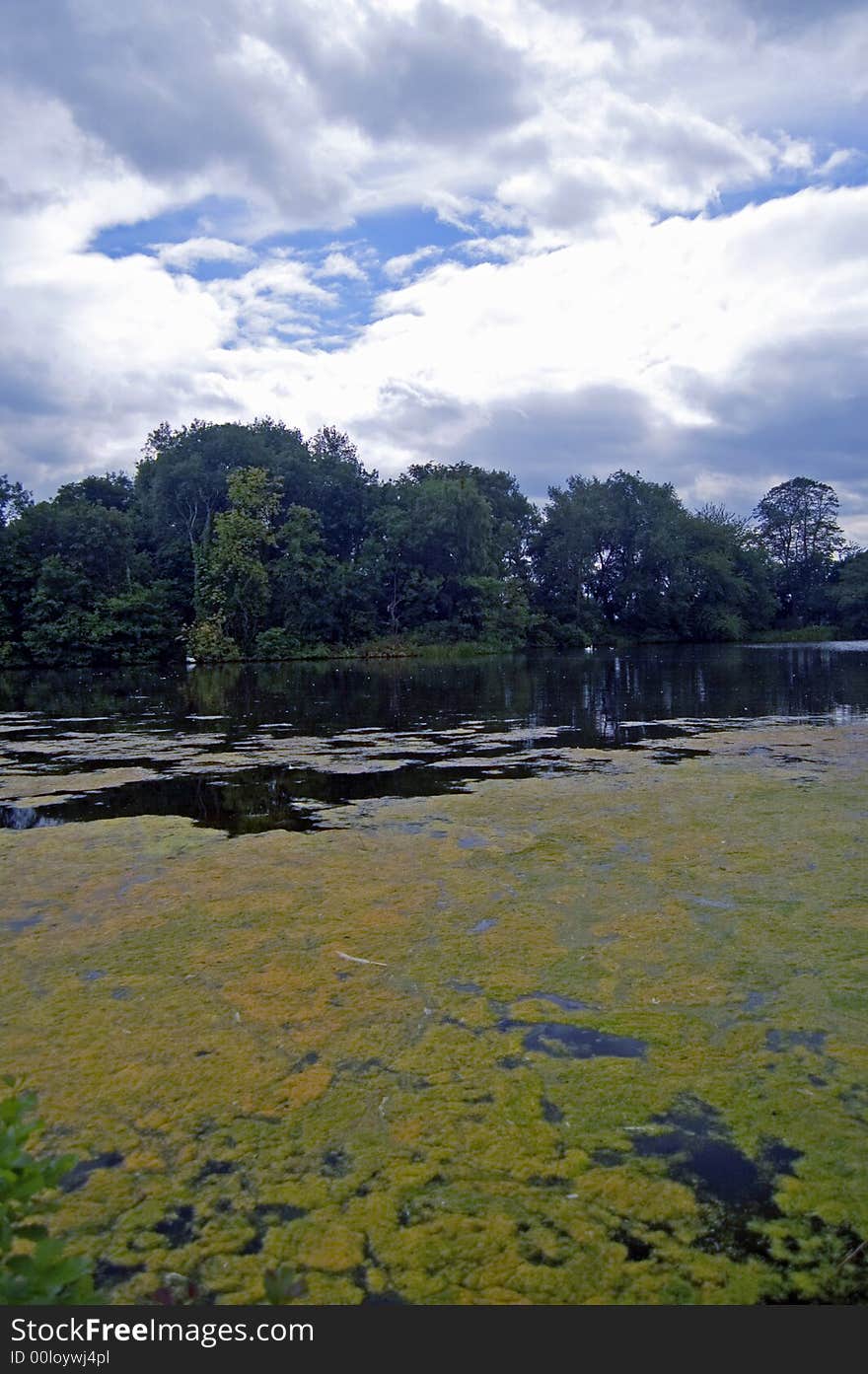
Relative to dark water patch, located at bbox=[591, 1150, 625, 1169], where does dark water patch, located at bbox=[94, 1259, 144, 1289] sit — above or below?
above

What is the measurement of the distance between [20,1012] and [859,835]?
4770 mm

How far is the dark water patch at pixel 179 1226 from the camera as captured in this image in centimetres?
204

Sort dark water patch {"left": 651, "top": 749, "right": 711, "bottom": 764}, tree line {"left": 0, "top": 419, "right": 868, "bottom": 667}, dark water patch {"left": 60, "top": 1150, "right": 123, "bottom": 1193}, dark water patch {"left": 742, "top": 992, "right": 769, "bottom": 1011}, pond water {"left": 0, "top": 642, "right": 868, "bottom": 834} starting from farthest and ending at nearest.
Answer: tree line {"left": 0, "top": 419, "right": 868, "bottom": 667}, dark water patch {"left": 651, "top": 749, "right": 711, "bottom": 764}, pond water {"left": 0, "top": 642, "right": 868, "bottom": 834}, dark water patch {"left": 742, "top": 992, "right": 769, "bottom": 1011}, dark water patch {"left": 60, "top": 1150, "right": 123, "bottom": 1193}

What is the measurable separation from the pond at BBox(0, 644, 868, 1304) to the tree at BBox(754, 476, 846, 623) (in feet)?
221

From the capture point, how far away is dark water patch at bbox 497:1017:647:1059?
287 centimetres

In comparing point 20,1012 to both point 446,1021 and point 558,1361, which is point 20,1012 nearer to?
point 446,1021

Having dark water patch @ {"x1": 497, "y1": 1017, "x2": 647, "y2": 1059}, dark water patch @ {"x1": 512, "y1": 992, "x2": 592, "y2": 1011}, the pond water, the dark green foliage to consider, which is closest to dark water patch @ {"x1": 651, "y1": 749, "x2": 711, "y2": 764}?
the pond water

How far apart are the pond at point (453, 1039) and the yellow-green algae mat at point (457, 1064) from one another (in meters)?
0.01

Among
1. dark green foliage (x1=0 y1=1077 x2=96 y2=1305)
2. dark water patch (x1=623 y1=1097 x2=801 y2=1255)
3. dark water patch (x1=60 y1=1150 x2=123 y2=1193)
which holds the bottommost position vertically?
dark water patch (x1=623 y1=1097 x2=801 y2=1255)

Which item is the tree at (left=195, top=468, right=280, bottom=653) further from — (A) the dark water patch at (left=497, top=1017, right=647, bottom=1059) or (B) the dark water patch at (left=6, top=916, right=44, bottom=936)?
(A) the dark water patch at (left=497, top=1017, right=647, bottom=1059)

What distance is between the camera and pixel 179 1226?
2084 mm

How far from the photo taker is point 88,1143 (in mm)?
2438

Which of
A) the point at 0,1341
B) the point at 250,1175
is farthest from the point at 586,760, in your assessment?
the point at 0,1341

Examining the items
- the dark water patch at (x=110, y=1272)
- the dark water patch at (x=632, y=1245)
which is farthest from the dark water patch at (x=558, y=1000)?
the dark water patch at (x=110, y=1272)
